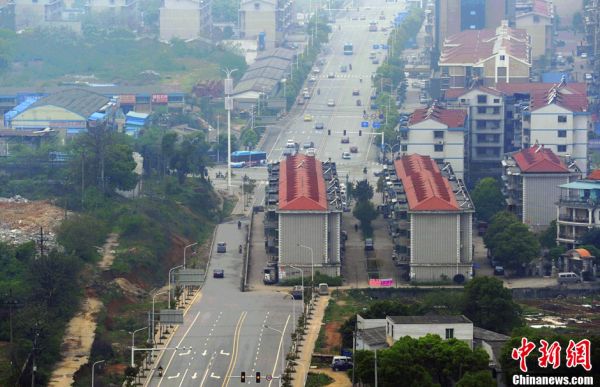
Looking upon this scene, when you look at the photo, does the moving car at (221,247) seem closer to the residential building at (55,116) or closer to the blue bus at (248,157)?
the blue bus at (248,157)

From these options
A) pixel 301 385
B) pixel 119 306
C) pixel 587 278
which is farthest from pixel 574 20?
pixel 301 385

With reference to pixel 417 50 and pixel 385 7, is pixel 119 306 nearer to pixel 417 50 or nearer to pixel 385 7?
pixel 417 50

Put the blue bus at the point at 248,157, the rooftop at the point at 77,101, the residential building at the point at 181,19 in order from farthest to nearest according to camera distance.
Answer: the residential building at the point at 181,19 < the rooftop at the point at 77,101 < the blue bus at the point at 248,157

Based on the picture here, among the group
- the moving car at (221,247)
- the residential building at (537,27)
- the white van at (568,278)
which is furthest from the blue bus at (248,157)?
the white van at (568,278)

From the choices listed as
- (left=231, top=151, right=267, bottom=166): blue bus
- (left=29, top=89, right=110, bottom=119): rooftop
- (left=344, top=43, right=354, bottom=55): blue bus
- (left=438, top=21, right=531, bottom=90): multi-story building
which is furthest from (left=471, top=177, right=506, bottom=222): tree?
(left=344, top=43, right=354, bottom=55): blue bus

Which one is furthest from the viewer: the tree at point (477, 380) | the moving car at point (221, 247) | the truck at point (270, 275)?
the moving car at point (221, 247)

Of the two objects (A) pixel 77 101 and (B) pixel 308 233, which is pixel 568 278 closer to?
(B) pixel 308 233
